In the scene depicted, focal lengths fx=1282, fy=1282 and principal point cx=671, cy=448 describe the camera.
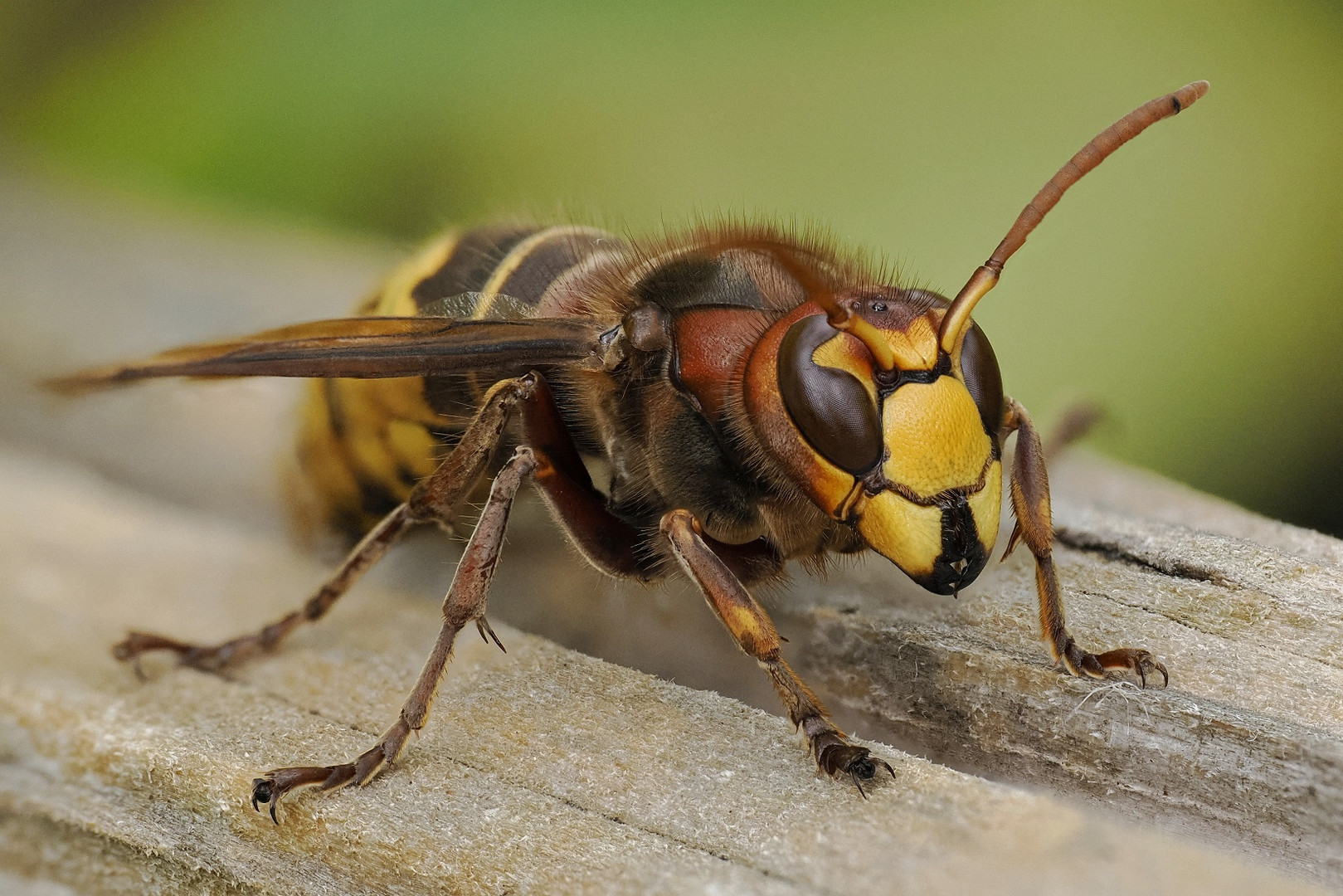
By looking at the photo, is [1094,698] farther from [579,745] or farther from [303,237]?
[303,237]

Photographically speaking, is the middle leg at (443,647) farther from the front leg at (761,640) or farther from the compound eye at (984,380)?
the compound eye at (984,380)

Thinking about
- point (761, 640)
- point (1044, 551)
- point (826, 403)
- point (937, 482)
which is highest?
point (826, 403)

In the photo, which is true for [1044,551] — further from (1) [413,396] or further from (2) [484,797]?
(1) [413,396]

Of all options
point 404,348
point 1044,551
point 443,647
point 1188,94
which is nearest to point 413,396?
point 404,348

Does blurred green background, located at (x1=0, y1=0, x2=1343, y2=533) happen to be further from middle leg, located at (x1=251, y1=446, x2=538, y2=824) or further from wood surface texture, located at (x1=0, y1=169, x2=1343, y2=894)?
middle leg, located at (x1=251, y1=446, x2=538, y2=824)

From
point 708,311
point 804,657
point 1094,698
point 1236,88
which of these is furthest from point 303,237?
point 1094,698

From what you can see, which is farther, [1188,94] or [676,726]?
[1188,94]
